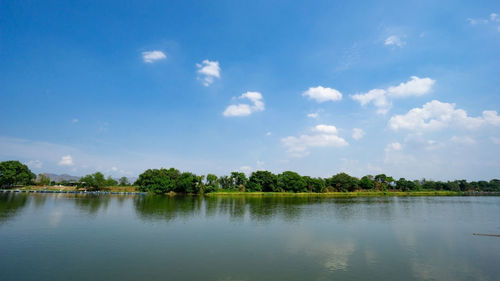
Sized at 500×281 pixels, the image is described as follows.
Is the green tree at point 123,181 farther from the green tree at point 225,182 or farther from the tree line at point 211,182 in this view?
the green tree at point 225,182

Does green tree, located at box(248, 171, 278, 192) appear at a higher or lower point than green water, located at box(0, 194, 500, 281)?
higher

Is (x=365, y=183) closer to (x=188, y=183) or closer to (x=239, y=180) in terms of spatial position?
(x=239, y=180)

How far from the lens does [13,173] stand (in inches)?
3408

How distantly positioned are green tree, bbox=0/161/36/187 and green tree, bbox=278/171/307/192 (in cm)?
9942

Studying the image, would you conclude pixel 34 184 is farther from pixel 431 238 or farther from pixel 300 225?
pixel 431 238

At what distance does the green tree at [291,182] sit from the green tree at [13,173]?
99.4m

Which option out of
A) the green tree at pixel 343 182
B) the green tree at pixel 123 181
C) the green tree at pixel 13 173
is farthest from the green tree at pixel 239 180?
the green tree at pixel 13 173

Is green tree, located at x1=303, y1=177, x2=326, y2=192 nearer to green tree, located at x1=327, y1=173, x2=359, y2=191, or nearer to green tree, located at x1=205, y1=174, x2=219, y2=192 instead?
green tree, located at x1=327, y1=173, x2=359, y2=191

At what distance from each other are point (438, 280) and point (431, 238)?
39.1 feet

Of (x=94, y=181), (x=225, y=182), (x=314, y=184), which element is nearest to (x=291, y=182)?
(x=314, y=184)

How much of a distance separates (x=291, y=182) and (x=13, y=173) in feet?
340

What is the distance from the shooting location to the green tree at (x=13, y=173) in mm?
85438

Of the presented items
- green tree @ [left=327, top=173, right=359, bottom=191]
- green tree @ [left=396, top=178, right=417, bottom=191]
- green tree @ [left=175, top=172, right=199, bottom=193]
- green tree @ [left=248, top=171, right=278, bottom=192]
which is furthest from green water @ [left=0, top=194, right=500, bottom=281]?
green tree @ [left=396, top=178, right=417, bottom=191]

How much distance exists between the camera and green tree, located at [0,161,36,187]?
8544cm
